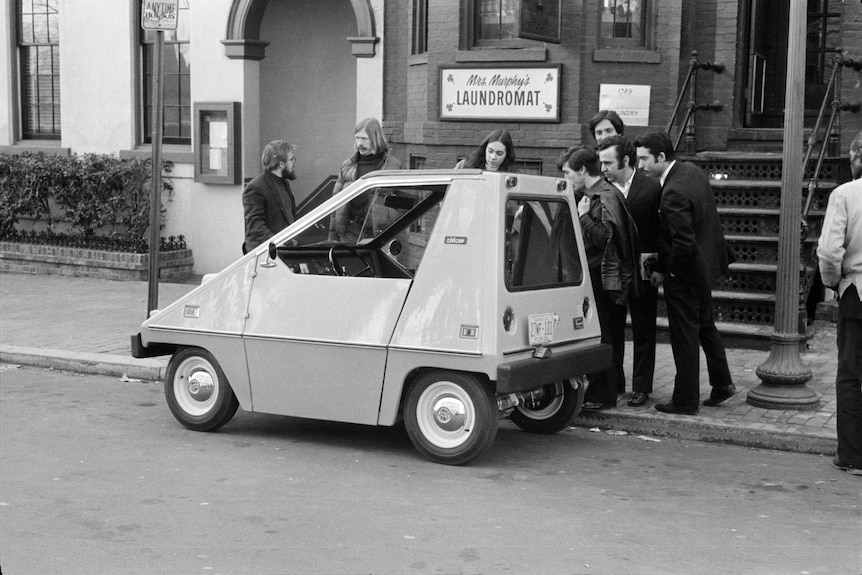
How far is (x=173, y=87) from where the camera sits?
15.8 metres

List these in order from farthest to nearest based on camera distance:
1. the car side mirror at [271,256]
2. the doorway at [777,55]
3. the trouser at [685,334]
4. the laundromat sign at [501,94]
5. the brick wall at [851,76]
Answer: the doorway at [777,55], the laundromat sign at [501,94], the brick wall at [851,76], the trouser at [685,334], the car side mirror at [271,256]

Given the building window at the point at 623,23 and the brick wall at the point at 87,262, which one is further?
the brick wall at the point at 87,262

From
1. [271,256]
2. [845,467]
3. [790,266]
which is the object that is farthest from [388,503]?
[790,266]

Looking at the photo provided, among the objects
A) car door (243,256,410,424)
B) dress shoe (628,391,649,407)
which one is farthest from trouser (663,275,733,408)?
car door (243,256,410,424)

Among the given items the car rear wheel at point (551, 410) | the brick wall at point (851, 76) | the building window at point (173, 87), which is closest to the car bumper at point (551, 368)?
the car rear wheel at point (551, 410)

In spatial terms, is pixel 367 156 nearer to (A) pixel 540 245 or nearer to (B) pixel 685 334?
(A) pixel 540 245

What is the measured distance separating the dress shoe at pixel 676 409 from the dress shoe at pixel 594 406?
34cm

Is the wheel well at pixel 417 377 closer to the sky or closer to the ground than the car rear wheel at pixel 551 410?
closer to the sky

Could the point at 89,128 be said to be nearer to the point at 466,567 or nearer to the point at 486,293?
the point at 486,293

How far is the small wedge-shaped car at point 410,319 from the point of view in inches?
255

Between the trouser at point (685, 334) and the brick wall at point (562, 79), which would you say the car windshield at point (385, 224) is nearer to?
the trouser at point (685, 334)

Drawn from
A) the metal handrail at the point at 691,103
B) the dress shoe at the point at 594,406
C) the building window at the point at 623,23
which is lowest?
the dress shoe at the point at 594,406

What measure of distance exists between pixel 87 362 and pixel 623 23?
6.54 meters

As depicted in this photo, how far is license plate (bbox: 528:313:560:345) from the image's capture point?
6.65 m
